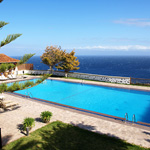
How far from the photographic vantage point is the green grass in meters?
6.77

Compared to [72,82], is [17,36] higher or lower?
higher

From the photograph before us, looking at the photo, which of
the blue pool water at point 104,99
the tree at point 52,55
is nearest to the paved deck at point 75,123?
the blue pool water at point 104,99

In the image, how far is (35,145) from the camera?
692 cm

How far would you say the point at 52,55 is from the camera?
28.3 meters

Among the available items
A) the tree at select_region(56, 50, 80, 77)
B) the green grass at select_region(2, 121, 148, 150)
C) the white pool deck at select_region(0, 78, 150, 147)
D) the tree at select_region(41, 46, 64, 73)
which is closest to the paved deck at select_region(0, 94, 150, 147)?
the white pool deck at select_region(0, 78, 150, 147)

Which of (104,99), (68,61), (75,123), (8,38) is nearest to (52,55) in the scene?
(68,61)

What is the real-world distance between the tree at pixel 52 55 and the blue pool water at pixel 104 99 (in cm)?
685

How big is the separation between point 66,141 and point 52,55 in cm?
2247

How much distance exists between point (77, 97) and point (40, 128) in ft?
29.6

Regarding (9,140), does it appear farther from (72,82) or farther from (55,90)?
(72,82)

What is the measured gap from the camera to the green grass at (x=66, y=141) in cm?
677

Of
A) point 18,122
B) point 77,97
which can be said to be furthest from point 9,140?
point 77,97

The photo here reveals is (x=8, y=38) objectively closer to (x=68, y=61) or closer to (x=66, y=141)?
(x=66, y=141)

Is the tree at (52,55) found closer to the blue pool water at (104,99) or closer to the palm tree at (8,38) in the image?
the blue pool water at (104,99)
